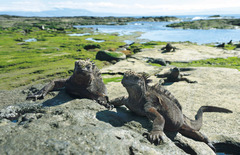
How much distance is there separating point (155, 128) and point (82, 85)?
247cm

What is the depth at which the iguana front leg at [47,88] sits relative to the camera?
16.4ft

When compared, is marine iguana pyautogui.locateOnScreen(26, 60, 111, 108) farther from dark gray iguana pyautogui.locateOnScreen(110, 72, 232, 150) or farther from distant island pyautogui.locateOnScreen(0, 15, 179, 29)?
distant island pyautogui.locateOnScreen(0, 15, 179, 29)

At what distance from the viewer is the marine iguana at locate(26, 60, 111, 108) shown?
16.0 ft

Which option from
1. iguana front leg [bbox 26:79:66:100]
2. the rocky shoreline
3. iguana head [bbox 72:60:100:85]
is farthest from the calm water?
iguana front leg [bbox 26:79:66:100]

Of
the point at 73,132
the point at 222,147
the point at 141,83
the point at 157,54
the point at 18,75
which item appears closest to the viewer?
the point at 73,132

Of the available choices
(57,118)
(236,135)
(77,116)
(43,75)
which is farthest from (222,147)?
(43,75)

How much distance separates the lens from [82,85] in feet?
17.0

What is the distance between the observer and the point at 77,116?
343cm

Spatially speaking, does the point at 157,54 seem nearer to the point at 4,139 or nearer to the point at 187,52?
the point at 187,52

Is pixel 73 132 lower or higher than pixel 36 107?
higher

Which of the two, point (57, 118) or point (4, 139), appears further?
point (57, 118)

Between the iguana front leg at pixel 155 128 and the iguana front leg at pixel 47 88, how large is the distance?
104 inches

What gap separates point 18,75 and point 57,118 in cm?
860

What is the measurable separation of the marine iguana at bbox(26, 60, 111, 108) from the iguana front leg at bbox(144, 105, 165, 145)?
1.23 metres
